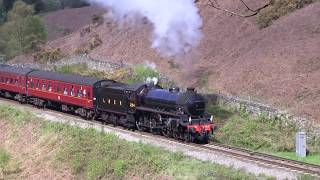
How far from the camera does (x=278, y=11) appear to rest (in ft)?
139

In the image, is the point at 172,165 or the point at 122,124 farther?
the point at 122,124

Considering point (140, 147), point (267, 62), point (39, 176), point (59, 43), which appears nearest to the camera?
point (140, 147)

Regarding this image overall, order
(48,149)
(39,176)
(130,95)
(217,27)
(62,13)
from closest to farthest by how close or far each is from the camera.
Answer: (39,176)
(48,149)
(130,95)
(217,27)
(62,13)

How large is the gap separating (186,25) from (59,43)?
30.5m

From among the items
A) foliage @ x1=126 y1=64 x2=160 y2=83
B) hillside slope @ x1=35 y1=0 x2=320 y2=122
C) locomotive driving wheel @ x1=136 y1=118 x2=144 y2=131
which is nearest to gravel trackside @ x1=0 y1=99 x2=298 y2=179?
→ locomotive driving wheel @ x1=136 y1=118 x2=144 y2=131

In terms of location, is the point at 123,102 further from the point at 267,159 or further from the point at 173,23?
the point at 267,159

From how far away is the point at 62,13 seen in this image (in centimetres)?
10388

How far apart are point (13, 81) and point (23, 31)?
25824 mm

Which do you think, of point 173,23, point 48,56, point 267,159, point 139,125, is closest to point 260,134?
point 267,159

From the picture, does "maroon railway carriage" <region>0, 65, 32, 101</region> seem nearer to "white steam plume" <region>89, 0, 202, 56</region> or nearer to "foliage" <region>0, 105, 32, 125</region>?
"foliage" <region>0, 105, 32, 125</region>

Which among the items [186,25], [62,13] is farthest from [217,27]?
[62,13]

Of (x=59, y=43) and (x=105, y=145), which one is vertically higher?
(x=59, y=43)

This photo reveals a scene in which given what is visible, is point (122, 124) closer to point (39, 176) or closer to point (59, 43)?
point (39, 176)

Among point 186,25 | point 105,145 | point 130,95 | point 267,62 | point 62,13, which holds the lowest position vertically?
point 105,145
